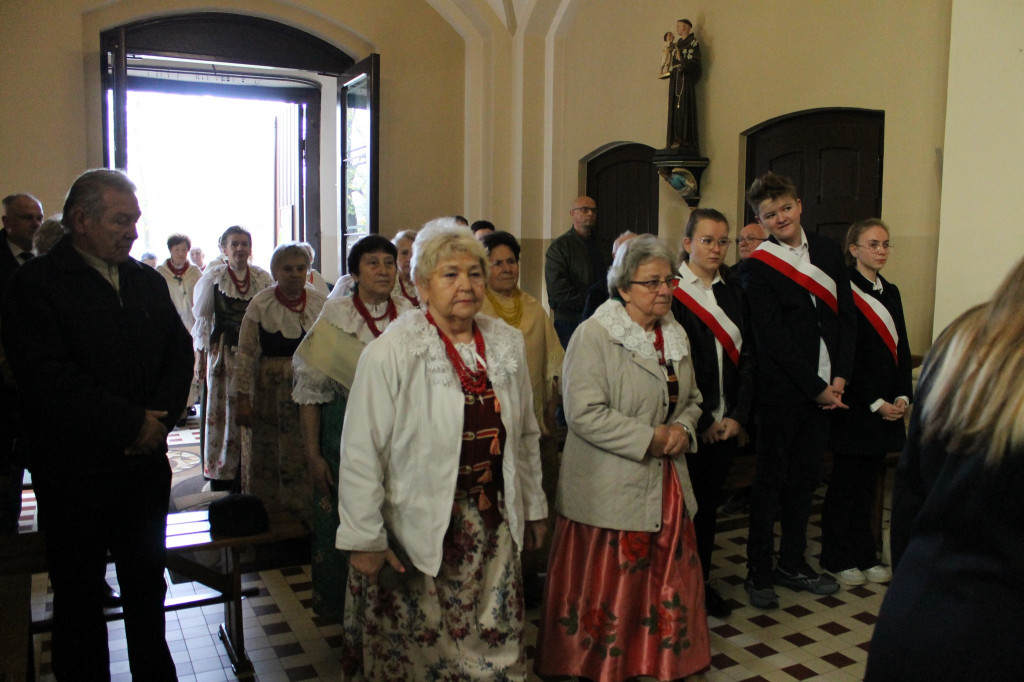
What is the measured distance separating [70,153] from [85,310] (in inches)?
254

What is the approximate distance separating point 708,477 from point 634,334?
928mm

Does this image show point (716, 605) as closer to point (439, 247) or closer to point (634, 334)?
point (634, 334)

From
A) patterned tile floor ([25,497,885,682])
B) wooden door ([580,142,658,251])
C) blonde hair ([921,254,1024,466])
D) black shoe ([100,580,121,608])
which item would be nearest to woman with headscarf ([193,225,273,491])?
patterned tile floor ([25,497,885,682])

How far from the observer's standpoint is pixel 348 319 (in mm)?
3193

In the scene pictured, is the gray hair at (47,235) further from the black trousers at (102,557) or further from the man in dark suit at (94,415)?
the black trousers at (102,557)

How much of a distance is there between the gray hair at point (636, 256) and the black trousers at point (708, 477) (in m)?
0.90

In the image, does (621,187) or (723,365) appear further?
(621,187)

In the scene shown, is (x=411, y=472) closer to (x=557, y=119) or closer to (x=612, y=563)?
(x=612, y=563)

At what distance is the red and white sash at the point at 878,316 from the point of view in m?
4.01

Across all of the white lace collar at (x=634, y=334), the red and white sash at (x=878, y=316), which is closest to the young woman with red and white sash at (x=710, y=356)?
the white lace collar at (x=634, y=334)

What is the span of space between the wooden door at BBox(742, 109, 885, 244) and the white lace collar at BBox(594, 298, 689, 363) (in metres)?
3.32

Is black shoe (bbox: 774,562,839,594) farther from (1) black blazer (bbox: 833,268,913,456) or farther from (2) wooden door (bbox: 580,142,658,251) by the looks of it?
(2) wooden door (bbox: 580,142,658,251)

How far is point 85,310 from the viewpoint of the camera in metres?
2.47

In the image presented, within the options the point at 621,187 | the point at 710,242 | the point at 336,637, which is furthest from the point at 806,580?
the point at 621,187
